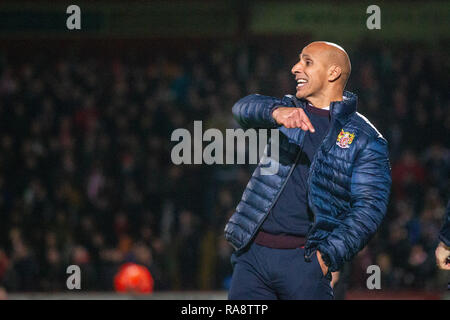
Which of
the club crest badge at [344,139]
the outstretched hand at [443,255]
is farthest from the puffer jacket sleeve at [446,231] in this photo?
the club crest badge at [344,139]

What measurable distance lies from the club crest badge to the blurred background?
4.76 meters

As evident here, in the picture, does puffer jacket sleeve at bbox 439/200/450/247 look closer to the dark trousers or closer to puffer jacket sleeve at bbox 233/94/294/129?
the dark trousers

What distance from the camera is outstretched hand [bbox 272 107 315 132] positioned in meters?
3.52

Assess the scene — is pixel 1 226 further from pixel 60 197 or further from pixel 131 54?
pixel 131 54

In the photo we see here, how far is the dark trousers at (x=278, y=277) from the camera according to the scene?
3850mm

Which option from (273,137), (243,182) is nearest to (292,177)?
(273,137)

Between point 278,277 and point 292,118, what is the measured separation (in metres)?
0.83

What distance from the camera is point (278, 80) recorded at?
13.1 meters

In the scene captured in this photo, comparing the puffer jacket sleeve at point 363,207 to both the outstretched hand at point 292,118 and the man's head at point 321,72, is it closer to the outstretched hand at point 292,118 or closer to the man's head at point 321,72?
the man's head at point 321,72

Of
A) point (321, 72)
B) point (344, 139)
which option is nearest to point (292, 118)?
point (344, 139)

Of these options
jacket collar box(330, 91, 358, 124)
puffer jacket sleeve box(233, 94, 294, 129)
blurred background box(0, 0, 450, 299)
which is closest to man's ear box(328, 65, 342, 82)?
jacket collar box(330, 91, 358, 124)

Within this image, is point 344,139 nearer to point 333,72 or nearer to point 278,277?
point 333,72

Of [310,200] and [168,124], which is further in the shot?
[168,124]

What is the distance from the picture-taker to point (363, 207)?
3.85 meters
